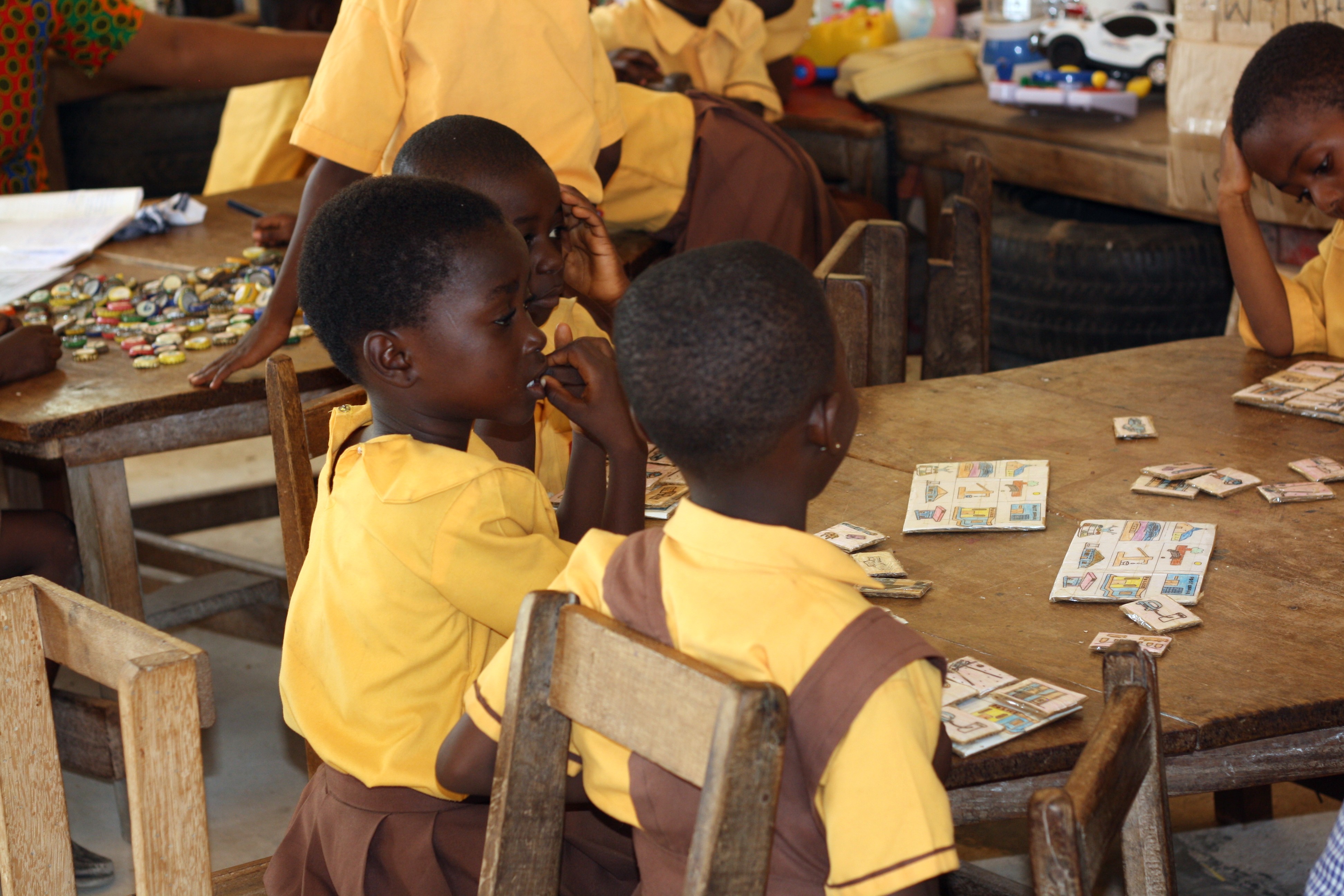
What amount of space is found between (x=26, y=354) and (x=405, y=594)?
137 centimetres

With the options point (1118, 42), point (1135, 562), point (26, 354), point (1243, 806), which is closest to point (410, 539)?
point (1135, 562)

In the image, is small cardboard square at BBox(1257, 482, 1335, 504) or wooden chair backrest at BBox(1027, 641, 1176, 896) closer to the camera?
wooden chair backrest at BBox(1027, 641, 1176, 896)

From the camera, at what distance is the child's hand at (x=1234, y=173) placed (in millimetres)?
2420

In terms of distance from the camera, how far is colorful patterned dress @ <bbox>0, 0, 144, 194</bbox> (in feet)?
10.5

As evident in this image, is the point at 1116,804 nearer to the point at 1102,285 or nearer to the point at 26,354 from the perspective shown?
the point at 26,354

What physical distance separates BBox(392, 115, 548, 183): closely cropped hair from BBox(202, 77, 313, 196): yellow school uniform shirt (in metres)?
2.31

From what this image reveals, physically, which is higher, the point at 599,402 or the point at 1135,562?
the point at 599,402

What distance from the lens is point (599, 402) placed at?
1.67 metres

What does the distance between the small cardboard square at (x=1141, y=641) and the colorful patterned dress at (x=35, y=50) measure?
2845 mm

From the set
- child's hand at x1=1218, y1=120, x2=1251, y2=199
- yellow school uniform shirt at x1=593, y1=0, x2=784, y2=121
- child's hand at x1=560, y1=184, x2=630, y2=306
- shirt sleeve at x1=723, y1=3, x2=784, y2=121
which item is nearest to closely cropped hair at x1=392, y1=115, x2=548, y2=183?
child's hand at x1=560, y1=184, x2=630, y2=306

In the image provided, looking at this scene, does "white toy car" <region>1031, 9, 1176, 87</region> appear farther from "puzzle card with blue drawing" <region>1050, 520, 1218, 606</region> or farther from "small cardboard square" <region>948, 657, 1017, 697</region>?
"small cardboard square" <region>948, 657, 1017, 697</region>

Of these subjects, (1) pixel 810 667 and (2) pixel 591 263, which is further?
(2) pixel 591 263

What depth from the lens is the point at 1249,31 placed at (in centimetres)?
304

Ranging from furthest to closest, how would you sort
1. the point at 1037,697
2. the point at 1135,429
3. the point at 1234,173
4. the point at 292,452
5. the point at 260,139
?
the point at 260,139
the point at 1234,173
the point at 1135,429
the point at 292,452
the point at 1037,697
